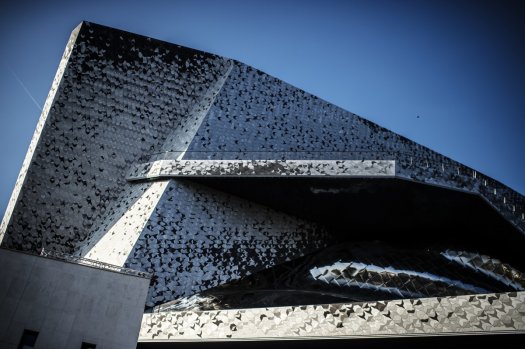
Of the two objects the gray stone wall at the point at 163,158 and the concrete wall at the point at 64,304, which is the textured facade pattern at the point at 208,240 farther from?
the concrete wall at the point at 64,304

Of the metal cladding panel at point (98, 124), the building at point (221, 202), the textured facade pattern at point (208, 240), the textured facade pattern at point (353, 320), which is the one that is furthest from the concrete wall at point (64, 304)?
the metal cladding panel at point (98, 124)

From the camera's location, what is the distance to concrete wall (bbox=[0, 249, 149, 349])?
7.36 meters

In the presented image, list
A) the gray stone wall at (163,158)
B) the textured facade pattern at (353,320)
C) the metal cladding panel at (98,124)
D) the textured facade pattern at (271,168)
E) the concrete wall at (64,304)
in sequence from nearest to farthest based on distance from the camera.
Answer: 1. the textured facade pattern at (353,320)
2. the concrete wall at (64,304)
3. the textured facade pattern at (271,168)
4. the gray stone wall at (163,158)
5. the metal cladding panel at (98,124)

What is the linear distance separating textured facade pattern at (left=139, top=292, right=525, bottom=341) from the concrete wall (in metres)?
0.95

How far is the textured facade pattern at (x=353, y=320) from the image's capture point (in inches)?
261

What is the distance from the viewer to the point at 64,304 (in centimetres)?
773

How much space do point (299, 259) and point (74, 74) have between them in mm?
7968

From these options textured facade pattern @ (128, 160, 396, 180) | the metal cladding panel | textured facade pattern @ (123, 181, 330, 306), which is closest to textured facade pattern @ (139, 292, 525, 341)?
textured facade pattern @ (123, 181, 330, 306)

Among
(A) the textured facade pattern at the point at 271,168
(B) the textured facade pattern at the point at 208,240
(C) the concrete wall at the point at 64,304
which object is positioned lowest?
(C) the concrete wall at the point at 64,304

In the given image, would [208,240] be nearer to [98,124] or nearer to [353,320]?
[98,124]

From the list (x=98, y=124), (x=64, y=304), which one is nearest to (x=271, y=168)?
(x=98, y=124)

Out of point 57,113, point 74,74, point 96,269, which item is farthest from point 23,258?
point 74,74

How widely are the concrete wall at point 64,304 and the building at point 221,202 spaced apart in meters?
1.08

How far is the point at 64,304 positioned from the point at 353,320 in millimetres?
4648
